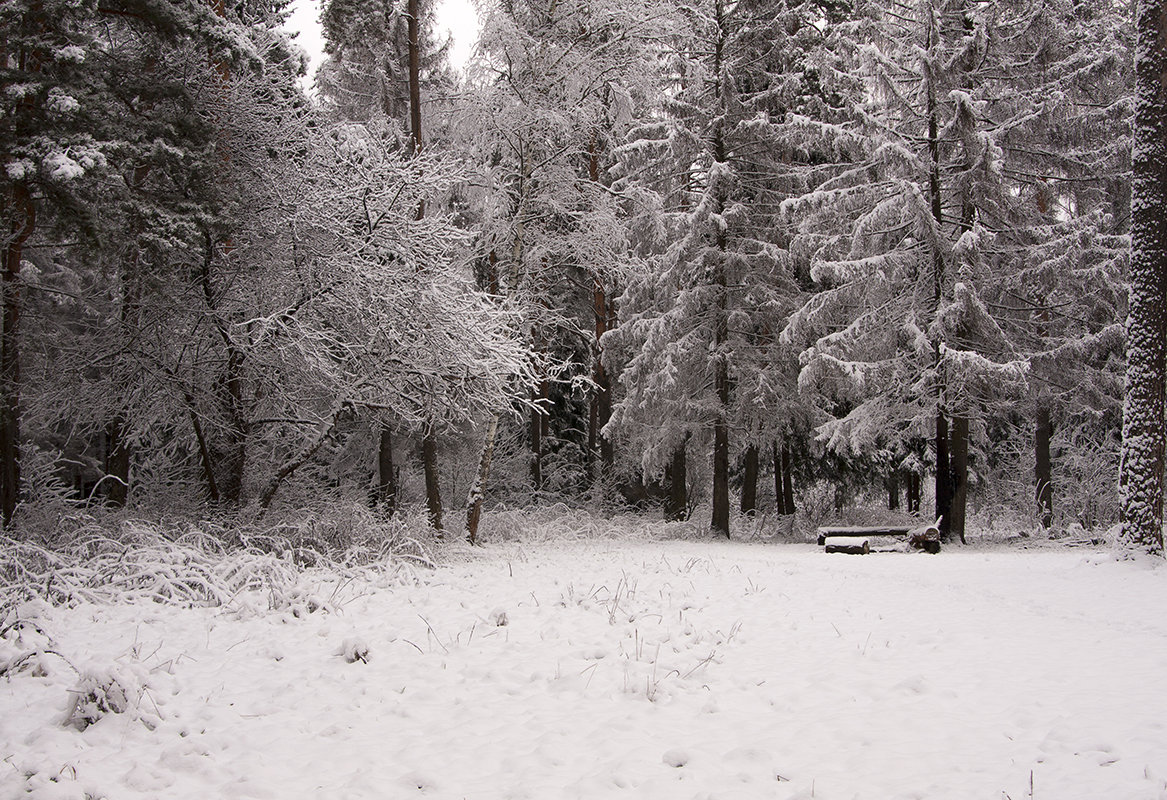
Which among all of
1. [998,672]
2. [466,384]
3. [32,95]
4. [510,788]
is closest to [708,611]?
[998,672]

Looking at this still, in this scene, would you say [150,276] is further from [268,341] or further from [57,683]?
[57,683]

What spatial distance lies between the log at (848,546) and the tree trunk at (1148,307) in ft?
16.2

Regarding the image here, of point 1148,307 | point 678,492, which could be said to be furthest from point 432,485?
point 1148,307

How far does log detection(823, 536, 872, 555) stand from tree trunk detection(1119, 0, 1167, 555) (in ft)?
16.2

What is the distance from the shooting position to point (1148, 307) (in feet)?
31.6

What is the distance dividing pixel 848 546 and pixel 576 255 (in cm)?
786

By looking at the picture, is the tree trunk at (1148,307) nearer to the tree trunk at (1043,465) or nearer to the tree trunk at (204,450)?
the tree trunk at (1043,465)

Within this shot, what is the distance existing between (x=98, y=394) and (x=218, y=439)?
5.51 feet

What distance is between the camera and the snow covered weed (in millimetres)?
6602

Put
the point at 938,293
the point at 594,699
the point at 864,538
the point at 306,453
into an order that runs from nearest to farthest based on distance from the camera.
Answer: the point at 594,699, the point at 306,453, the point at 864,538, the point at 938,293

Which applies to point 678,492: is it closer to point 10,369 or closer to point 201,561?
point 201,561

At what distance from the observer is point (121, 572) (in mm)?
7148

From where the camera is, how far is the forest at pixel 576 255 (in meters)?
9.38

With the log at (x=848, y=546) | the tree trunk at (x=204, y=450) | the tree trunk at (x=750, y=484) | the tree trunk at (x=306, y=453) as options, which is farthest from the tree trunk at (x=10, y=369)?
the tree trunk at (x=750, y=484)
